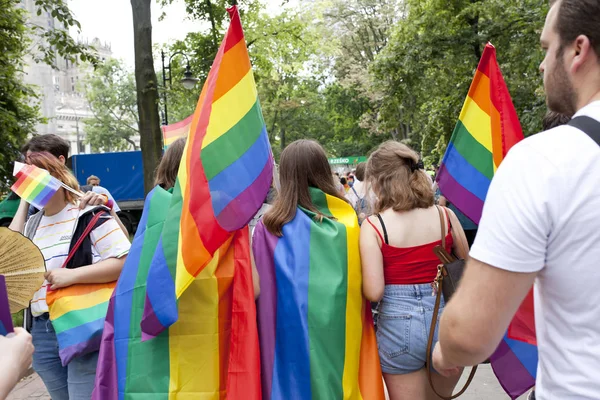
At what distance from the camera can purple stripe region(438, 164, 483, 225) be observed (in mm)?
3191

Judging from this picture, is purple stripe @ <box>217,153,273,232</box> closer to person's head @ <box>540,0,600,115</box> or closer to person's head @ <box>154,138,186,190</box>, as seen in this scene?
person's head @ <box>154,138,186,190</box>

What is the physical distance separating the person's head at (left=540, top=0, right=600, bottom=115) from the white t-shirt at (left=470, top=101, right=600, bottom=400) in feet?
0.24


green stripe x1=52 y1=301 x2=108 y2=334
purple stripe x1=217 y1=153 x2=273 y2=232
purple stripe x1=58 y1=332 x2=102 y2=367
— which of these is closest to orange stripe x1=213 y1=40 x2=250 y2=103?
purple stripe x1=217 y1=153 x2=273 y2=232

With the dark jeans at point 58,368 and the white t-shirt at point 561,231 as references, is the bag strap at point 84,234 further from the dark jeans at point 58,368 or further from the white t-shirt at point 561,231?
the white t-shirt at point 561,231

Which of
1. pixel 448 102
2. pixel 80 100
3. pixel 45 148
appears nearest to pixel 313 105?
pixel 448 102

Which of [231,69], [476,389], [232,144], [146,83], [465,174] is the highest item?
[146,83]

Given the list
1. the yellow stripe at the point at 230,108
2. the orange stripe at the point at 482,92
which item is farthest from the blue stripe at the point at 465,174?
the yellow stripe at the point at 230,108

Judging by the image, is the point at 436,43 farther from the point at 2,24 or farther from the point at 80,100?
the point at 80,100

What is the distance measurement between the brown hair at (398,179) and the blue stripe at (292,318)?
1.54 feet

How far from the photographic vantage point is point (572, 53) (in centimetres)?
131

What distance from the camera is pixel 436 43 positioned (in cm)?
1362

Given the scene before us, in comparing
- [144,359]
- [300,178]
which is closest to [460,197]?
[300,178]

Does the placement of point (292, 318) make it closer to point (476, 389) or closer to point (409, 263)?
point (409, 263)

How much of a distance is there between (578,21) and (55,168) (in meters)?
2.86
